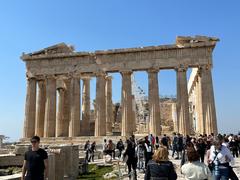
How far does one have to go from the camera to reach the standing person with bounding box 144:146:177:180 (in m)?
5.71

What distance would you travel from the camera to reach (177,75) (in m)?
36.2

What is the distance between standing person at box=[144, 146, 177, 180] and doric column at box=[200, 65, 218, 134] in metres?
29.5

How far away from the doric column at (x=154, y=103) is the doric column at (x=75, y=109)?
841cm

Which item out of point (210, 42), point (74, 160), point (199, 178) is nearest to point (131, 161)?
point (74, 160)

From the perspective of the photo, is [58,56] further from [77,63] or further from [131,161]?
[131,161]

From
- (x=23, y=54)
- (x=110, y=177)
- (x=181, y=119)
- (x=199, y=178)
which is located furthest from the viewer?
(x=23, y=54)

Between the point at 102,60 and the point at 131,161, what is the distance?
985 inches

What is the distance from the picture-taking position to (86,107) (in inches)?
1684

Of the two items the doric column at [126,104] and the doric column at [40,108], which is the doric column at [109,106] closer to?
the doric column at [126,104]

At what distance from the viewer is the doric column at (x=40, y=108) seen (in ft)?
128

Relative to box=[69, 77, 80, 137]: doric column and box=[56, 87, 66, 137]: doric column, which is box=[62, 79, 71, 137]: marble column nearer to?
box=[56, 87, 66, 137]: doric column

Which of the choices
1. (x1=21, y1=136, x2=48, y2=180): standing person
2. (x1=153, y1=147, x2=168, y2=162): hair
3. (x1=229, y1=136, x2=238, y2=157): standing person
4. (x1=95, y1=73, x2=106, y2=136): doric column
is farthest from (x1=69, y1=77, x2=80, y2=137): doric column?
(x1=153, y1=147, x2=168, y2=162): hair

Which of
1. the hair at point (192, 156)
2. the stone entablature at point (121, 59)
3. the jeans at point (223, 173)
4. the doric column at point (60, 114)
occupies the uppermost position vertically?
the stone entablature at point (121, 59)

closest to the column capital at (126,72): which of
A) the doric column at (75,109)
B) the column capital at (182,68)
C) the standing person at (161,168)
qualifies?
the column capital at (182,68)
